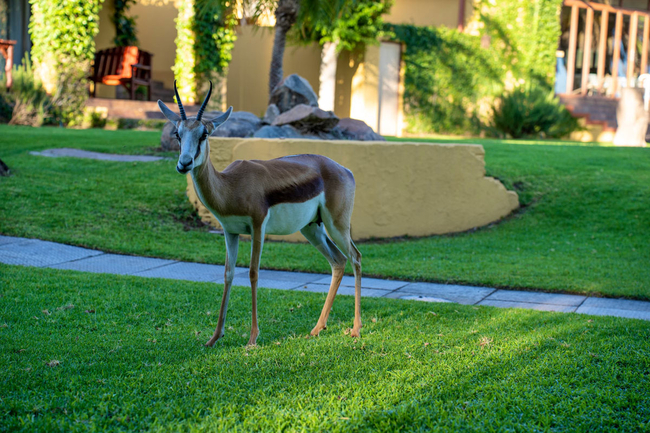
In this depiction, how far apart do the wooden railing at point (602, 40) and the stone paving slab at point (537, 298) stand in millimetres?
18129

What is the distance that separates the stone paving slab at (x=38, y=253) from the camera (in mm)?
6336

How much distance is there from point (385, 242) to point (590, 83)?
16955 mm

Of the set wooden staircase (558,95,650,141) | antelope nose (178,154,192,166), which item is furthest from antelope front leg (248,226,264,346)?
wooden staircase (558,95,650,141)

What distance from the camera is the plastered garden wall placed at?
8.66 m

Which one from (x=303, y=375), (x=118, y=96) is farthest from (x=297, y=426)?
(x=118, y=96)

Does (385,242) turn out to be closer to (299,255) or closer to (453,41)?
(299,255)

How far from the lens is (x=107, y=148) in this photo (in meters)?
11.8

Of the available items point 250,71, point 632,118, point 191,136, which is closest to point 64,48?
point 250,71

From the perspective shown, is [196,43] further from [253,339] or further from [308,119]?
[253,339]

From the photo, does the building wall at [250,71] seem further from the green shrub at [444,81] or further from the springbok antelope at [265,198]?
the springbok antelope at [265,198]

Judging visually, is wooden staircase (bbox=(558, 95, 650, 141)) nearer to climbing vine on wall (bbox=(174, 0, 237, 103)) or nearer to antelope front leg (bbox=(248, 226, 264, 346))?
climbing vine on wall (bbox=(174, 0, 237, 103))

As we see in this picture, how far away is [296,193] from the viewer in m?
3.98

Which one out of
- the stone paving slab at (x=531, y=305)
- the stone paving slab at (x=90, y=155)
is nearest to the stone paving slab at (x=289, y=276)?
the stone paving slab at (x=531, y=305)

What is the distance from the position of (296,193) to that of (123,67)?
42.9 ft
